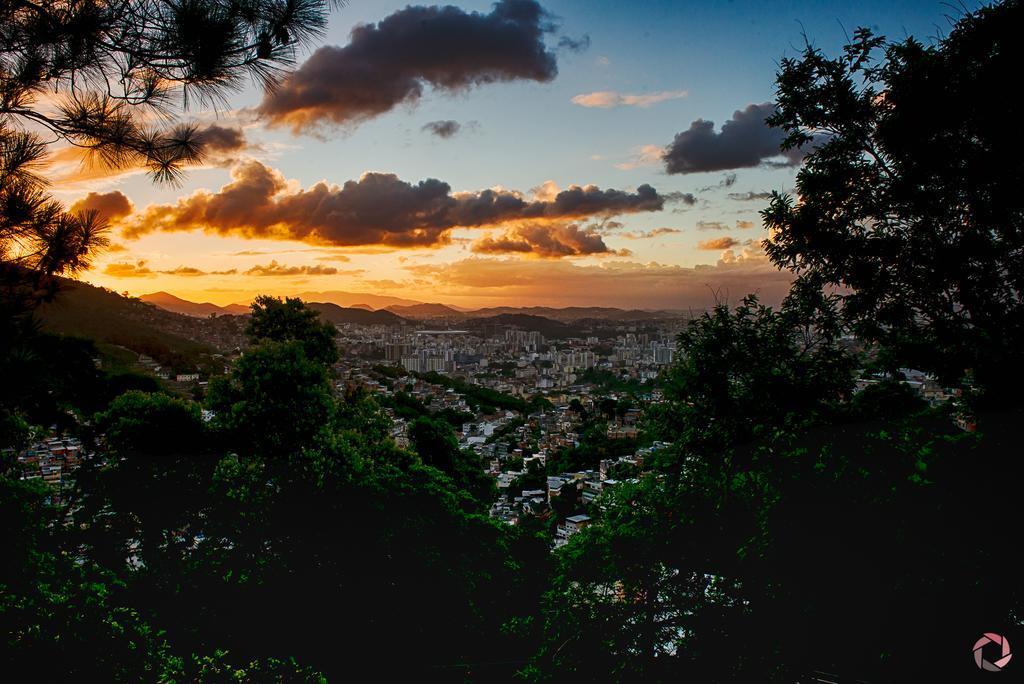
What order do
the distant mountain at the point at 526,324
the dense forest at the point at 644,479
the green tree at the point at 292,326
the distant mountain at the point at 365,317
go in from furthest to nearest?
the distant mountain at the point at 526,324, the distant mountain at the point at 365,317, the green tree at the point at 292,326, the dense forest at the point at 644,479

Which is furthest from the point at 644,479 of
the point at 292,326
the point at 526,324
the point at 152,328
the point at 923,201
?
the point at 526,324

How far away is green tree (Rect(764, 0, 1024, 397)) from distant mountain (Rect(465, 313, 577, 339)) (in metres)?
23.1

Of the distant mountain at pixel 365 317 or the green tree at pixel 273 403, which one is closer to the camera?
the green tree at pixel 273 403

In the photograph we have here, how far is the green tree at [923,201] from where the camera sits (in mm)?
4551

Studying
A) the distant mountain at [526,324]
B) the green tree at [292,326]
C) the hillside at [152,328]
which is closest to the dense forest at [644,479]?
the green tree at [292,326]

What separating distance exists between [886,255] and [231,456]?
22.0ft

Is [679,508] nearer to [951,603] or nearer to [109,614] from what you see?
[951,603]

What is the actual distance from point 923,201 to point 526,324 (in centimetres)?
2544

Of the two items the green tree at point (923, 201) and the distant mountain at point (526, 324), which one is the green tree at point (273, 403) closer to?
the green tree at point (923, 201)

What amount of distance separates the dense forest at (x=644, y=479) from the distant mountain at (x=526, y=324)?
71.6 feet

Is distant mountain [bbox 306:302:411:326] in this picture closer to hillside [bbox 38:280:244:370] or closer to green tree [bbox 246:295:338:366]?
hillside [bbox 38:280:244:370]

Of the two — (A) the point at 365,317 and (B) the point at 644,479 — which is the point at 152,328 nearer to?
(A) the point at 365,317

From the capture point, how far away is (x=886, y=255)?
16.5 ft

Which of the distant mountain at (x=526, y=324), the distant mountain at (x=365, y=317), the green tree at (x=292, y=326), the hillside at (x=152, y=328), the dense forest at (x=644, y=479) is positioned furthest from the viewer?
the distant mountain at (x=526, y=324)
